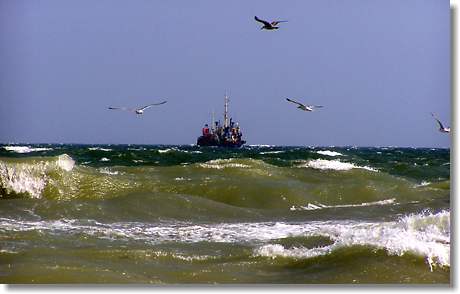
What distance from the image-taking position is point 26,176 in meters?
8.98

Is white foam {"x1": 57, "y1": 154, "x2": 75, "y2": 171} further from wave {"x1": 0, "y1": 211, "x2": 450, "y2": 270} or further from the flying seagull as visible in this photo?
the flying seagull

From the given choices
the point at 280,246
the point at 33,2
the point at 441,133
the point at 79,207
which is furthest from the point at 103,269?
the point at 79,207

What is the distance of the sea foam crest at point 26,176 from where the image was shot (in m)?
8.32

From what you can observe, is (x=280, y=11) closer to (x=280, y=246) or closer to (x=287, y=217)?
(x=280, y=246)

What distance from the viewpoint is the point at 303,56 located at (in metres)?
4.36

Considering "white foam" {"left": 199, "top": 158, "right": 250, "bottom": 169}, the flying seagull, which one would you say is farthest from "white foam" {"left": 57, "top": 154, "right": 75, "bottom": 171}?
the flying seagull

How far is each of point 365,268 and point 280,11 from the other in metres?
1.54

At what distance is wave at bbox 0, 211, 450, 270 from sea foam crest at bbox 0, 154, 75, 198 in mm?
2292

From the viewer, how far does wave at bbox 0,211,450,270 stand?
14.1 ft

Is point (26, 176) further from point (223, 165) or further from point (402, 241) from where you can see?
point (402, 241)

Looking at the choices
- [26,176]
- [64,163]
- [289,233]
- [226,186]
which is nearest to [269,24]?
[289,233]

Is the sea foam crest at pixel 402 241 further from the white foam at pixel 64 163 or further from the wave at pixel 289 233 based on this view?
the white foam at pixel 64 163

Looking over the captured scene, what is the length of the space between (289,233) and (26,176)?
14.5 feet

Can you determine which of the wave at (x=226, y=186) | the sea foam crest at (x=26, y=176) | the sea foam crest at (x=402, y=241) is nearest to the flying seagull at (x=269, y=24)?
the sea foam crest at (x=402, y=241)
